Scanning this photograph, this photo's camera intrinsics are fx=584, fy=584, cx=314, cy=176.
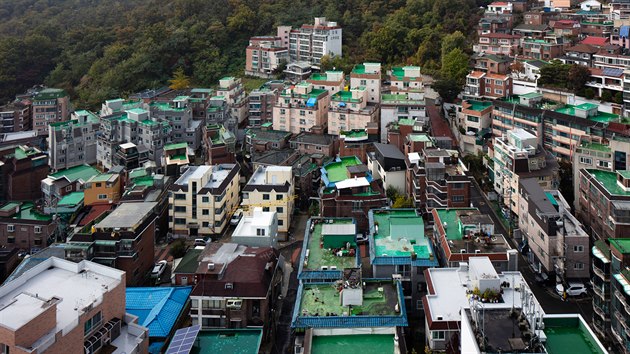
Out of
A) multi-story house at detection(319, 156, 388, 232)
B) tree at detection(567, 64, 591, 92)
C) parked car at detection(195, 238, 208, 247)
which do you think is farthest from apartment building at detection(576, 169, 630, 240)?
parked car at detection(195, 238, 208, 247)

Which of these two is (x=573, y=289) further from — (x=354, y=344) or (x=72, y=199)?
(x=72, y=199)

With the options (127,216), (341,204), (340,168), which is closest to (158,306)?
(127,216)

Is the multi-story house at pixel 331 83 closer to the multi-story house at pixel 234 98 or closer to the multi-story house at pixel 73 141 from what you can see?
the multi-story house at pixel 234 98

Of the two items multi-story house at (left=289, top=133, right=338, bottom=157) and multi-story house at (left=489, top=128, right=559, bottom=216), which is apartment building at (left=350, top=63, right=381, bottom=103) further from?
multi-story house at (left=489, top=128, right=559, bottom=216)

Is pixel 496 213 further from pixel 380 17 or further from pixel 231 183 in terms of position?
pixel 380 17

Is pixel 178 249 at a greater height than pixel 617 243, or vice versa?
pixel 617 243

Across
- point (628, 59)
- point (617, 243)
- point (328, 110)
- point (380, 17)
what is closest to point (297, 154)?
point (328, 110)
